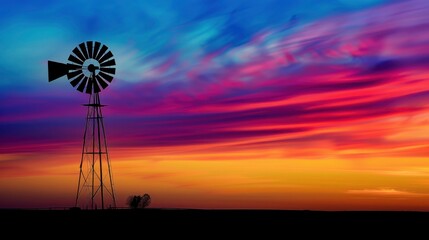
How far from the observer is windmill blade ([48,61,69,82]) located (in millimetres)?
51281

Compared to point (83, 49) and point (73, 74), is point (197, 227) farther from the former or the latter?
point (83, 49)

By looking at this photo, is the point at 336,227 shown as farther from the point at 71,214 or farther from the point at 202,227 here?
the point at 71,214

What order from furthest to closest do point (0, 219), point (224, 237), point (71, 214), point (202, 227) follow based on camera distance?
point (71, 214)
point (0, 219)
point (202, 227)
point (224, 237)

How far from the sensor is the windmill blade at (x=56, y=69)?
51281 millimetres

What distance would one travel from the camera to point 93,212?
50.2 metres

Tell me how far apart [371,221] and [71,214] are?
23.7 m

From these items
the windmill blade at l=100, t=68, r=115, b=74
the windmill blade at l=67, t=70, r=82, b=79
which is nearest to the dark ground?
the windmill blade at l=67, t=70, r=82, b=79

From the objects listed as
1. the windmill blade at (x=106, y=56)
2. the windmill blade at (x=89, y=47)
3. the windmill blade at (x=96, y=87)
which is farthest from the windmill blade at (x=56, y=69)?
the windmill blade at (x=106, y=56)

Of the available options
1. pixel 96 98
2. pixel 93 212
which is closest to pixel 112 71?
pixel 96 98

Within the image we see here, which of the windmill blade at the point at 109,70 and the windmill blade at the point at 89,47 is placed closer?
the windmill blade at the point at 89,47

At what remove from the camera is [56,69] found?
5156 cm

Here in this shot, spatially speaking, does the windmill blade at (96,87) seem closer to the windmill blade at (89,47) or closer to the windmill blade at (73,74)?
the windmill blade at (73,74)

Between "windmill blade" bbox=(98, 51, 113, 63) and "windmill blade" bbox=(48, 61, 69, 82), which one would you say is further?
"windmill blade" bbox=(98, 51, 113, 63)

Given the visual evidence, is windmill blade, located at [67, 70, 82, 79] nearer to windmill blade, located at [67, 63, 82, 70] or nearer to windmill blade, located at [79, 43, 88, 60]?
windmill blade, located at [67, 63, 82, 70]
